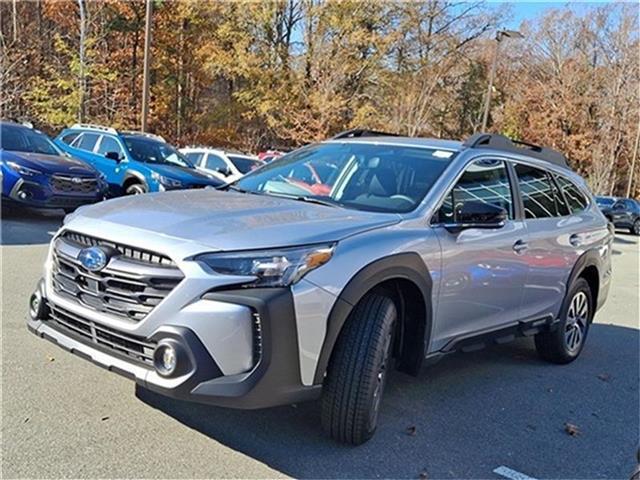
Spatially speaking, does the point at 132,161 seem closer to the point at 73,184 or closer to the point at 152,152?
the point at 152,152

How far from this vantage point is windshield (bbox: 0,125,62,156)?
10.1 metres

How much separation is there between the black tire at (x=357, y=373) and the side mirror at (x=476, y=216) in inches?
36.0

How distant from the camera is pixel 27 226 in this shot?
31.6 ft

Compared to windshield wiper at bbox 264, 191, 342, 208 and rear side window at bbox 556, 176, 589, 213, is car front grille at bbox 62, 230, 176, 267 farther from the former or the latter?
rear side window at bbox 556, 176, 589, 213

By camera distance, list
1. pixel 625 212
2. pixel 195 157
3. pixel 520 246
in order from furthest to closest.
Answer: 1. pixel 625 212
2. pixel 195 157
3. pixel 520 246

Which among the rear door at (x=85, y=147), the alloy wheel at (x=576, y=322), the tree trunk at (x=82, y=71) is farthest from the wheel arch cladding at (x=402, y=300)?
the tree trunk at (x=82, y=71)

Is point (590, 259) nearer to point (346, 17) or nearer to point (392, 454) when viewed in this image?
point (392, 454)

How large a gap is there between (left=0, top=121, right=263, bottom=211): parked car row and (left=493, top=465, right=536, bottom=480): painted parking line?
27.7 feet

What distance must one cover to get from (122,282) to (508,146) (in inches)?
128

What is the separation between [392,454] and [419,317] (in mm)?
813

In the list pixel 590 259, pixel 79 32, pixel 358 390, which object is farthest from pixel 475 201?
pixel 79 32

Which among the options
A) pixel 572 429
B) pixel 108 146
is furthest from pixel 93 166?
pixel 572 429

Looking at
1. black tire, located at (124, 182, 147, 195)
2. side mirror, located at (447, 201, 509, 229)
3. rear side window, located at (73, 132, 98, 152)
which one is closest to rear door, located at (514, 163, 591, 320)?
side mirror, located at (447, 201, 509, 229)

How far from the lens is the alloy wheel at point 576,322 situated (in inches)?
221
